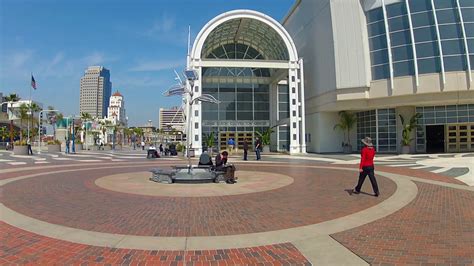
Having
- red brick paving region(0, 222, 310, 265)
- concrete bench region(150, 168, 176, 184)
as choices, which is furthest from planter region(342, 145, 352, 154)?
red brick paving region(0, 222, 310, 265)

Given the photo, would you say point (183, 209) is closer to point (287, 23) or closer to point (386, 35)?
point (386, 35)

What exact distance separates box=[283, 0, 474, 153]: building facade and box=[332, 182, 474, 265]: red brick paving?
75.4ft

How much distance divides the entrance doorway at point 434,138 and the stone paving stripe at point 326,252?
105 feet

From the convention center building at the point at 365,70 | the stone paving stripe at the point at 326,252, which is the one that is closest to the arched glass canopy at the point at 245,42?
the convention center building at the point at 365,70

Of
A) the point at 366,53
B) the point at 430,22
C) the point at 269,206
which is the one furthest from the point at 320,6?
the point at 269,206

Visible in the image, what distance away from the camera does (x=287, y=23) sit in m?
42.9

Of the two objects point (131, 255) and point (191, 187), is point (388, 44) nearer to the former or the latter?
point (191, 187)

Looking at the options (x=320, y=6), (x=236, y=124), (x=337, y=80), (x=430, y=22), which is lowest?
(x=236, y=124)

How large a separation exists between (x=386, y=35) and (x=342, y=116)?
30.0 ft

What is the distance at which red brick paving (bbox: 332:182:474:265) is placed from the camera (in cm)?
425

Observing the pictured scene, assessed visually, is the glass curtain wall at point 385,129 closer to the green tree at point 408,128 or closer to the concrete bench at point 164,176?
the green tree at point 408,128

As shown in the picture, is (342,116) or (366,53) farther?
(342,116)

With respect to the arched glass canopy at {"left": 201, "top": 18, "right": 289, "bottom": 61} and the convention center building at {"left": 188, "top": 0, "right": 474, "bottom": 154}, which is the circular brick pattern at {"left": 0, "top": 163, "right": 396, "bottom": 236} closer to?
the convention center building at {"left": 188, "top": 0, "right": 474, "bottom": 154}

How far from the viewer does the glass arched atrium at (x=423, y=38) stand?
2631 centimetres
